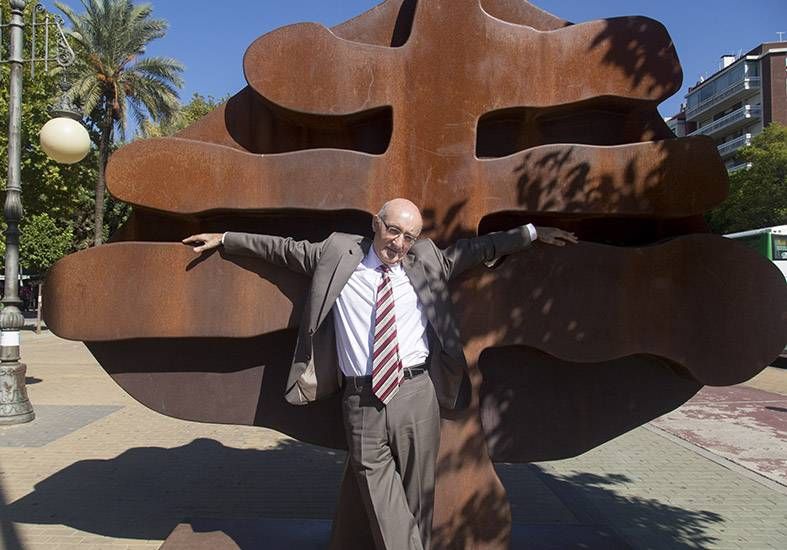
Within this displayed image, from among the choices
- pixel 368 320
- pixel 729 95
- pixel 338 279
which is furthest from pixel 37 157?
pixel 729 95

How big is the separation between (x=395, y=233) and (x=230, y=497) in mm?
3725

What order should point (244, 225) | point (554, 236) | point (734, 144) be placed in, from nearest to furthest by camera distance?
1. point (554, 236)
2. point (244, 225)
3. point (734, 144)

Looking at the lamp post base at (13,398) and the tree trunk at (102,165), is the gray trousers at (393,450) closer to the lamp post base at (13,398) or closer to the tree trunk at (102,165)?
the lamp post base at (13,398)

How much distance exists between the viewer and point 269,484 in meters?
5.88

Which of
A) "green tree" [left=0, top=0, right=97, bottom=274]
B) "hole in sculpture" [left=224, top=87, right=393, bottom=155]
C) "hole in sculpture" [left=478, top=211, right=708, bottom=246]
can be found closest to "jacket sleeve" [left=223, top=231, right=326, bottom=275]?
"hole in sculpture" [left=224, top=87, right=393, bottom=155]

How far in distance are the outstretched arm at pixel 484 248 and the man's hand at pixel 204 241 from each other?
1.29 meters

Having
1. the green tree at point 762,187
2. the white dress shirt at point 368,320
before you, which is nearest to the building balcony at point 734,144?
the green tree at point 762,187

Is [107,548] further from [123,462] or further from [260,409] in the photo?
[123,462]

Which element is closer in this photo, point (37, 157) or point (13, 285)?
point (13, 285)

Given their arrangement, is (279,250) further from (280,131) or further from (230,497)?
(230,497)

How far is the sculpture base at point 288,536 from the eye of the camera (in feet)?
12.2

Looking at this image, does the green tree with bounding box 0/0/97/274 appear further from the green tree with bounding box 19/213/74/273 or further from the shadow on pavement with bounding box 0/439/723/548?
the shadow on pavement with bounding box 0/439/723/548

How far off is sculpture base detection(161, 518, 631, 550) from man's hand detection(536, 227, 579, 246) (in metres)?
2.02

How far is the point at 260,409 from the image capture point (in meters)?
3.59
